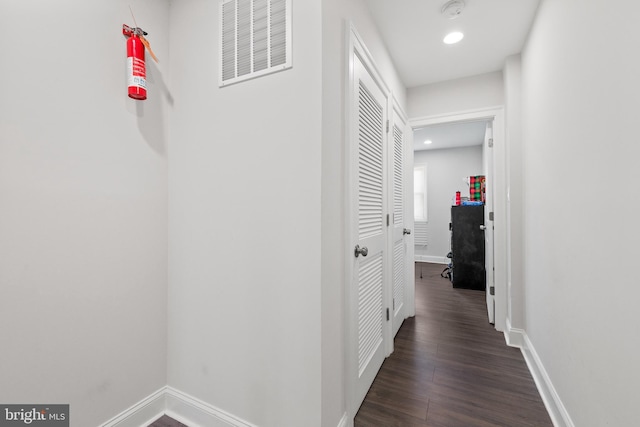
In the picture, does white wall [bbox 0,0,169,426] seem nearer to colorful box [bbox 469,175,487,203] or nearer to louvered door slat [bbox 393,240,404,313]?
louvered door slat [bbox 393,240,404,313]

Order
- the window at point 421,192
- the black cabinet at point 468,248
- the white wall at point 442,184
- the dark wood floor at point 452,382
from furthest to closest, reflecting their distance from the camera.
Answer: the window at point 421,192
the white wall at point 442,184
the black cabinet at point 468,248
the dark wood floor at point 452,382

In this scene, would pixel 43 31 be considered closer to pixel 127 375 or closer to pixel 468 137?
pixel 127 375

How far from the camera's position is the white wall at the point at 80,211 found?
104 cm

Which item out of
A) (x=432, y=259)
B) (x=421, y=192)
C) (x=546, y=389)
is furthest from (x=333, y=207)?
(x=432, y=259)

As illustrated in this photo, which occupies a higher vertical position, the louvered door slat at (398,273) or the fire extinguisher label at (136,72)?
the fire extinguisher label at (136,72)

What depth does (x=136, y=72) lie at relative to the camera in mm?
1306

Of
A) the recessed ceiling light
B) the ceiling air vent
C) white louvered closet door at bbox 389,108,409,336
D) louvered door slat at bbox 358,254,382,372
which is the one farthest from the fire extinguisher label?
the recessed ceiling light

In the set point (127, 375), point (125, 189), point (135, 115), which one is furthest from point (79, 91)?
point (127, 375)

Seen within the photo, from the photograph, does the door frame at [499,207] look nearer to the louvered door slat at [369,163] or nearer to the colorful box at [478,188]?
the louvered door slat at [369,163]

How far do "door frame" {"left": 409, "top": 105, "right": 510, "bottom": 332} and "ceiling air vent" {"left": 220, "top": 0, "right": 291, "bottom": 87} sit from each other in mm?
2190

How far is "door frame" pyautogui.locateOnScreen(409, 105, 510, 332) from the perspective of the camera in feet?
8.18

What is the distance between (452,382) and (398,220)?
4.38 feet

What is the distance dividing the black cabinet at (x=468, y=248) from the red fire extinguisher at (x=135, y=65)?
4.19 m

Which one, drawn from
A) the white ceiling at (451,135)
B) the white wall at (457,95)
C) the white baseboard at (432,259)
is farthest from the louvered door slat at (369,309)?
the white baseboard at (432,259)
